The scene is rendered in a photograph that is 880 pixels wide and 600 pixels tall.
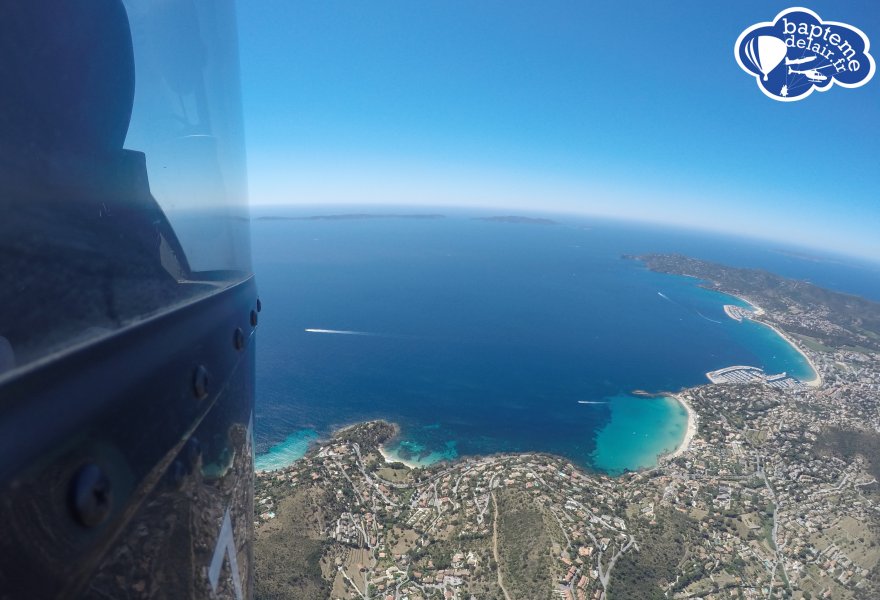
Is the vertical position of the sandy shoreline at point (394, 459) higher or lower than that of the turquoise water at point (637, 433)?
higher

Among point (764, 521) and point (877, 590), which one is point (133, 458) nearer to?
point (877, 590)

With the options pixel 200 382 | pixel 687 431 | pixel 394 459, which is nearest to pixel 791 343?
pixel 687 431

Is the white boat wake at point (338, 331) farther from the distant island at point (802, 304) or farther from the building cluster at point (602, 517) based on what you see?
the distant island at point (802, 304)

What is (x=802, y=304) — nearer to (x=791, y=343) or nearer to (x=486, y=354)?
(x=791, y=343)

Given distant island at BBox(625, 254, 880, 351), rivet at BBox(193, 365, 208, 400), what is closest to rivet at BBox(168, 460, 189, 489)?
rivet at BBox(193, 365, 208, 400)

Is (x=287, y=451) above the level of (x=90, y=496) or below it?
below

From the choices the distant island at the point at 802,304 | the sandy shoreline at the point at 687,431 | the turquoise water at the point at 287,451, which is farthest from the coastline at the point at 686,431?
the distant island at the point at 802,304
